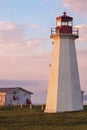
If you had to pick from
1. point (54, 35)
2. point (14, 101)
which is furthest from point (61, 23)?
point (14, 101)

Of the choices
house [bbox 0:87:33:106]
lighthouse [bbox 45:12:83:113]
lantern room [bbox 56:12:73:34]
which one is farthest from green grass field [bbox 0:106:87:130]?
house [bbox 0:87:33:106]

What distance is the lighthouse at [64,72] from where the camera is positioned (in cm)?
4581

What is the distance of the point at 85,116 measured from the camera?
→ 41188mm

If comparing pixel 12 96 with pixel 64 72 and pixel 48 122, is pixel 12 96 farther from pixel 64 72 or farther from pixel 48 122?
pixel 48 122

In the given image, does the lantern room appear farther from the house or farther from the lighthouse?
the house

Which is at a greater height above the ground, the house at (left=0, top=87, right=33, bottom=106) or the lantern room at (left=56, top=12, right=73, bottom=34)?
the lantern room at (left=56, top=12, right=73, bottom=34)

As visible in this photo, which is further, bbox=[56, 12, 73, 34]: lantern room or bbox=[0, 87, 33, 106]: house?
bbox=[0, 87, 33, 106]: house

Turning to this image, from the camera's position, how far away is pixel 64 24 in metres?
47.0

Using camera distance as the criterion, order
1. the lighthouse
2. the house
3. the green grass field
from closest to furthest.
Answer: the green grass field, the lighthouse, the house

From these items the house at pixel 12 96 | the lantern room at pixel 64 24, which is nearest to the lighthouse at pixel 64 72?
the lantern room at pixel 64 24

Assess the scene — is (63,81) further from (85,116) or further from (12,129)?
(12,129)

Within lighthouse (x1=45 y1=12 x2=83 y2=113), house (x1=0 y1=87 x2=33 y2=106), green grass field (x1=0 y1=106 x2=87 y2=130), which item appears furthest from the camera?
house (x1=0 y1=87 x2=33 y2=106)

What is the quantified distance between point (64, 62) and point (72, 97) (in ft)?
12.2

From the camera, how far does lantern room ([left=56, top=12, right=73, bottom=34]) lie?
46.2 metres
